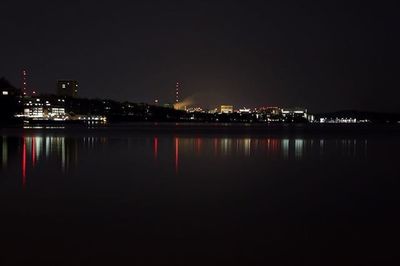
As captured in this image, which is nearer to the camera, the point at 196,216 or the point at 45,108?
the point at 196,216

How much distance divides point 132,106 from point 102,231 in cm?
15829

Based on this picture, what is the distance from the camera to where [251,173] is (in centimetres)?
1756

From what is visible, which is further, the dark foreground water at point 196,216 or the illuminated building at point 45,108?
the illuminated building at point 45,108

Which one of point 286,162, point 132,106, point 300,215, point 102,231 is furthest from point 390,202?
point 132,106

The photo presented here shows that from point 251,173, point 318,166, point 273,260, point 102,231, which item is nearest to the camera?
point 273,260

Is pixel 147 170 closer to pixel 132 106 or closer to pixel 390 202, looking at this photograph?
pixel 390 202

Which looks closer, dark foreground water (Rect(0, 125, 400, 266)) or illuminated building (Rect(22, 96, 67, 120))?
dark foreground water (Rect(0, 125, 400, 266))

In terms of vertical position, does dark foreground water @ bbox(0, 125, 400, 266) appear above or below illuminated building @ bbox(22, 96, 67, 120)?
below

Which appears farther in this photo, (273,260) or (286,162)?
(286,162)

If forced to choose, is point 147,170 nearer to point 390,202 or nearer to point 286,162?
point 286,162

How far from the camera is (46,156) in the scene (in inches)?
898

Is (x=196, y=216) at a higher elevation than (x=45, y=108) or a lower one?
lower

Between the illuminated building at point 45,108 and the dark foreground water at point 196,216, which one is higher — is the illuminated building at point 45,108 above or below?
above

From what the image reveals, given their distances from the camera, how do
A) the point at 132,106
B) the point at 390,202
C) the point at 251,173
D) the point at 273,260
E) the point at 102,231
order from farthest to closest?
the point at 132,106 < the point at 251,173 < the point at 390,202 < the point at 102,231 < the point at 273,260
